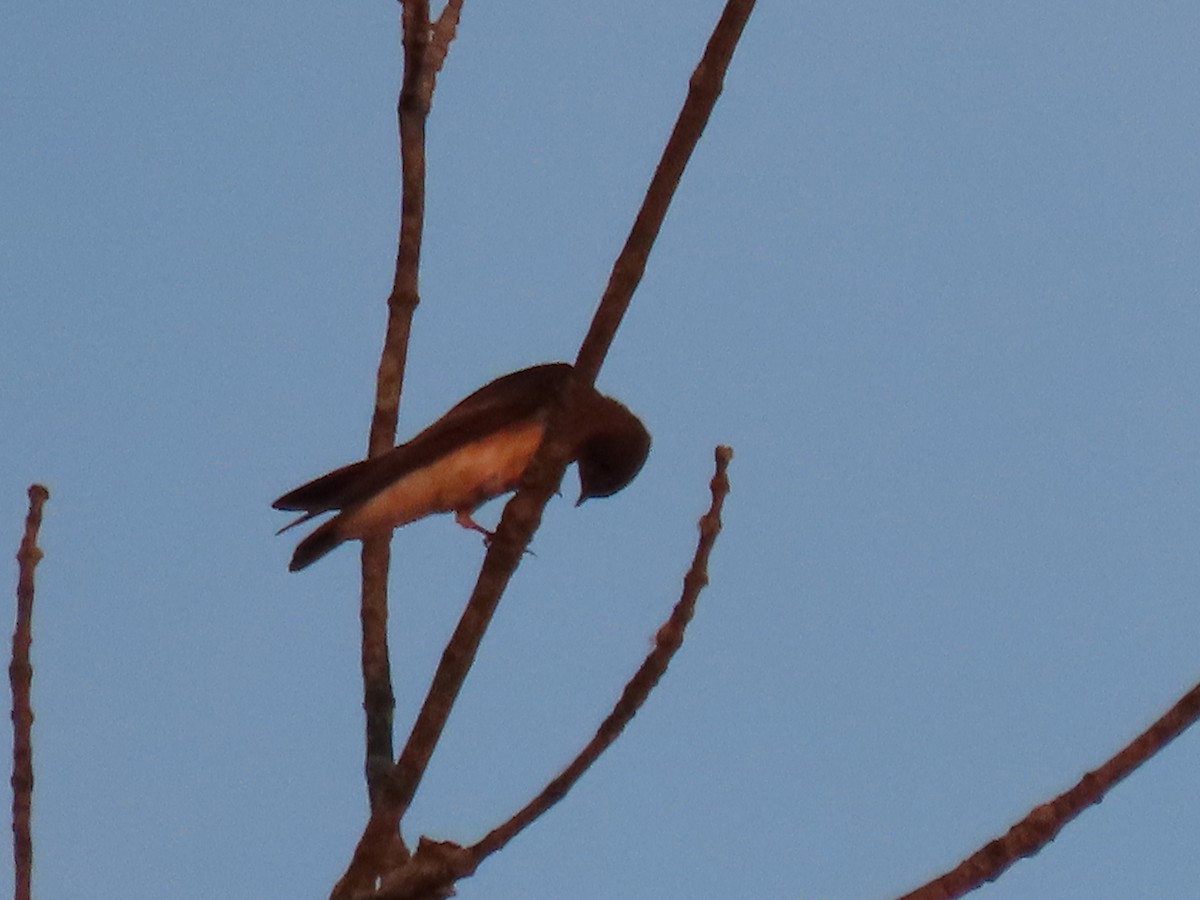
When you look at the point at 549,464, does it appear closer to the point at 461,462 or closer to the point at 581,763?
the point at 581,763

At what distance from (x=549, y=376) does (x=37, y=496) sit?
208 cm

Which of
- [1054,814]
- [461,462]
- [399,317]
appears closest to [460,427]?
[461,462]

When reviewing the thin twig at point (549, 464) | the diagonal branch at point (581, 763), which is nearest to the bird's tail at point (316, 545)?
the thin twig at point (549, 464)

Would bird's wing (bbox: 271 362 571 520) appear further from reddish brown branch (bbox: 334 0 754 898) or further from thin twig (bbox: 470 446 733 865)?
thin twig (bbox: 470 446 733 865)

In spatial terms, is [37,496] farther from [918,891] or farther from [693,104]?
[918,891]

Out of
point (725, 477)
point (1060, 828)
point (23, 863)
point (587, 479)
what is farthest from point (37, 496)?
point (587, 479)

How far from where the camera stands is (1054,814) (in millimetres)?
2336

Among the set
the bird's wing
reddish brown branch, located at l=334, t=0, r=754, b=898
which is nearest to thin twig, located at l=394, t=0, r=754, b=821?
reddish brown branch, located at l=334, t=0, r=754, b=898

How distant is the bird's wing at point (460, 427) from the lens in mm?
4250

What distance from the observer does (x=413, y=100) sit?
3.77 metres

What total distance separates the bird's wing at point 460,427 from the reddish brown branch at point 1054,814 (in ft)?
6.99

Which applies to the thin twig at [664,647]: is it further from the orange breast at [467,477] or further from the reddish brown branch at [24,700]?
the orange breast at [467,477]

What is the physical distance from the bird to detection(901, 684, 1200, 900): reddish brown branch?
197cm

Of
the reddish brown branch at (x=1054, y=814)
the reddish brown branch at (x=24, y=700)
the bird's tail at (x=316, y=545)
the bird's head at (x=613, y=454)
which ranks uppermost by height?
the bird's head at (x=613, y=454)
